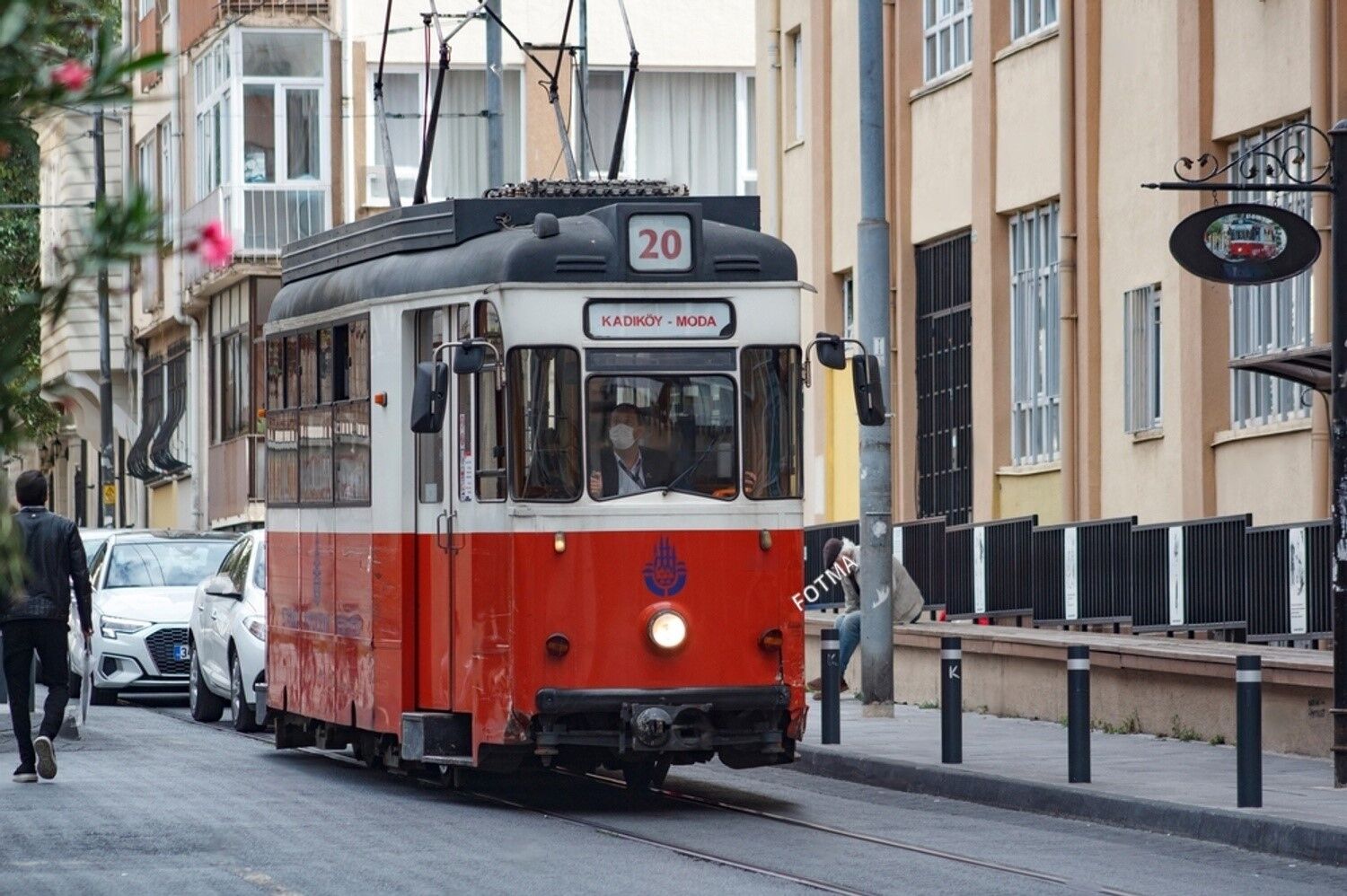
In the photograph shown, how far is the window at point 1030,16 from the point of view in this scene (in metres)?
24.9

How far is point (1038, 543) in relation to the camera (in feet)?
74.5

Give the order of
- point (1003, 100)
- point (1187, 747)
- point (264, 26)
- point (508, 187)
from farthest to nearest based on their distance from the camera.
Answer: point (264, 26) → point (1003, 100) → point (1187, 747) → point (508, 187)

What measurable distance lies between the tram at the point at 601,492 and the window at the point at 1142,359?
8862 millimetres

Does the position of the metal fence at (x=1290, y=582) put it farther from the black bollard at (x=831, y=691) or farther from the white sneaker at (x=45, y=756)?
the white sneaker at (x=45, y=756)

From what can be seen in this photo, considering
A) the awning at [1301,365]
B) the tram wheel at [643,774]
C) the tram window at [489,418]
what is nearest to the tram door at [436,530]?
the tram window at [489,418]

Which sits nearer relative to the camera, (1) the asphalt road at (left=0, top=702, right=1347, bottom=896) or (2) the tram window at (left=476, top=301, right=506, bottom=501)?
(1) the asphalt road at (left=0, top=702, right=1347, bottom=896)

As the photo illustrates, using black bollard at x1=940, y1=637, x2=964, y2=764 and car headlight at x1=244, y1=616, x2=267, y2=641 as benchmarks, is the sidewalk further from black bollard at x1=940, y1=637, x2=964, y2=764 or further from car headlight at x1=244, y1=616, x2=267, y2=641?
car headlight at x1=244, y1=616, x2=267, y2=641

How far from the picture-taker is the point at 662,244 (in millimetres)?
14172

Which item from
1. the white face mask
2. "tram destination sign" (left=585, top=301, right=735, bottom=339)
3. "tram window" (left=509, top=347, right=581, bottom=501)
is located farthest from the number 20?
the white face mask

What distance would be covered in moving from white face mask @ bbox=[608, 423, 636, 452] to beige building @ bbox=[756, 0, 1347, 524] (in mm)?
7102

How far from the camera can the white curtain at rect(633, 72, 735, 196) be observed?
41.4 meters

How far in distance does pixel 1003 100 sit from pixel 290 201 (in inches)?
668

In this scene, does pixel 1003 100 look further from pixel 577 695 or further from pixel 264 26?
pixel 264 26

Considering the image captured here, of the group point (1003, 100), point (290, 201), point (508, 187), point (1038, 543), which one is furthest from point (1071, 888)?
point (290, 201)
